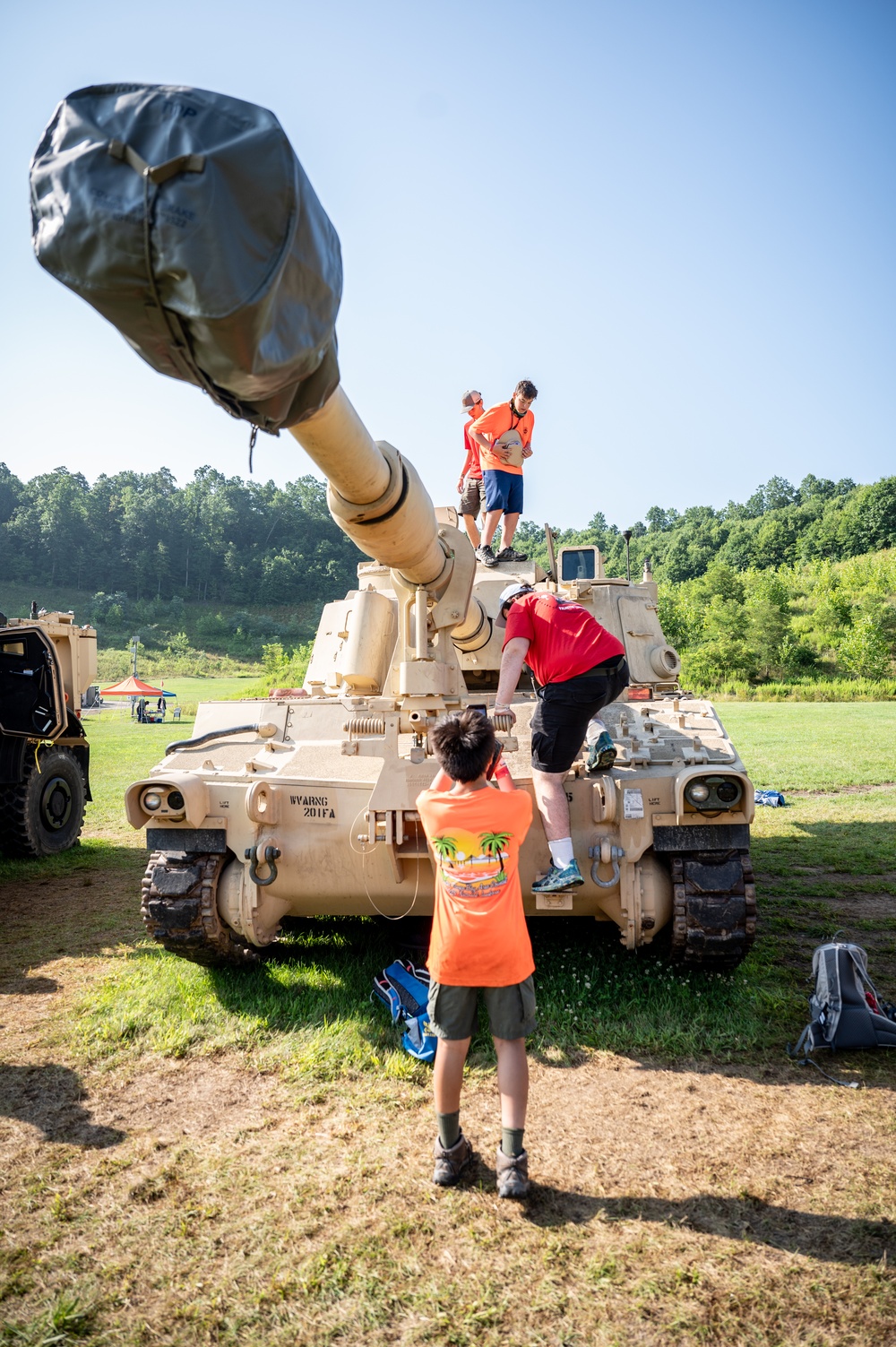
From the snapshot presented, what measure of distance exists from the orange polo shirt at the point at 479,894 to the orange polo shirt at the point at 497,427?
14.9ft

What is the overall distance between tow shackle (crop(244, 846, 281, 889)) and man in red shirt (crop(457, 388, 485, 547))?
12.1ft

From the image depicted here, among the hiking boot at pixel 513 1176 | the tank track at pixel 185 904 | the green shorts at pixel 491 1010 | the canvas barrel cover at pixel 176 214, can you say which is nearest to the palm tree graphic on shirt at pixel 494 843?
the green shorts at pixel 491 1010

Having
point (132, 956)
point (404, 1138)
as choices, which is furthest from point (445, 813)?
point (132, 956)

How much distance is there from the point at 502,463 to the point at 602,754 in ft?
11.2

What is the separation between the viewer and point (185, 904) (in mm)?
4922

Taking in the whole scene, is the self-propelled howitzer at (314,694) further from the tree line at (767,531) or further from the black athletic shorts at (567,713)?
the tree line at (767,531)

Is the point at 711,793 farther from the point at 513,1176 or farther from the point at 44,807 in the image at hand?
the point at 44,807

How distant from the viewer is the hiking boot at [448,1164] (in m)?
3.35

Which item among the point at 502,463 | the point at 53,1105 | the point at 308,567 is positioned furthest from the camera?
the point at 308,567

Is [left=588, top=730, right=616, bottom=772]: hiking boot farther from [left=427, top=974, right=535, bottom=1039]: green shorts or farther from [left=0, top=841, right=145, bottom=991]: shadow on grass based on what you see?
[left=0, top=841, right=145, bottom=991]: shadow on grass

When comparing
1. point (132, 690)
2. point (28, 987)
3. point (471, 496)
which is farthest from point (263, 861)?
point (132, 690)

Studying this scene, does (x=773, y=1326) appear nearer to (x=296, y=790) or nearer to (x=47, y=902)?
(x=296, y=790)

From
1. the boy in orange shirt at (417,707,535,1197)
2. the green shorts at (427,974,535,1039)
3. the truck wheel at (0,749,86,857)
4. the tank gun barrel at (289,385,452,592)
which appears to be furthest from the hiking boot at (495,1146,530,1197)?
the truck wheel at (0,749,86,857)

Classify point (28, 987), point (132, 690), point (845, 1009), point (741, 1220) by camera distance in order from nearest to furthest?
point (741, 1220) < point (845, 1009) < point (28, 987) < point (132, 690)
